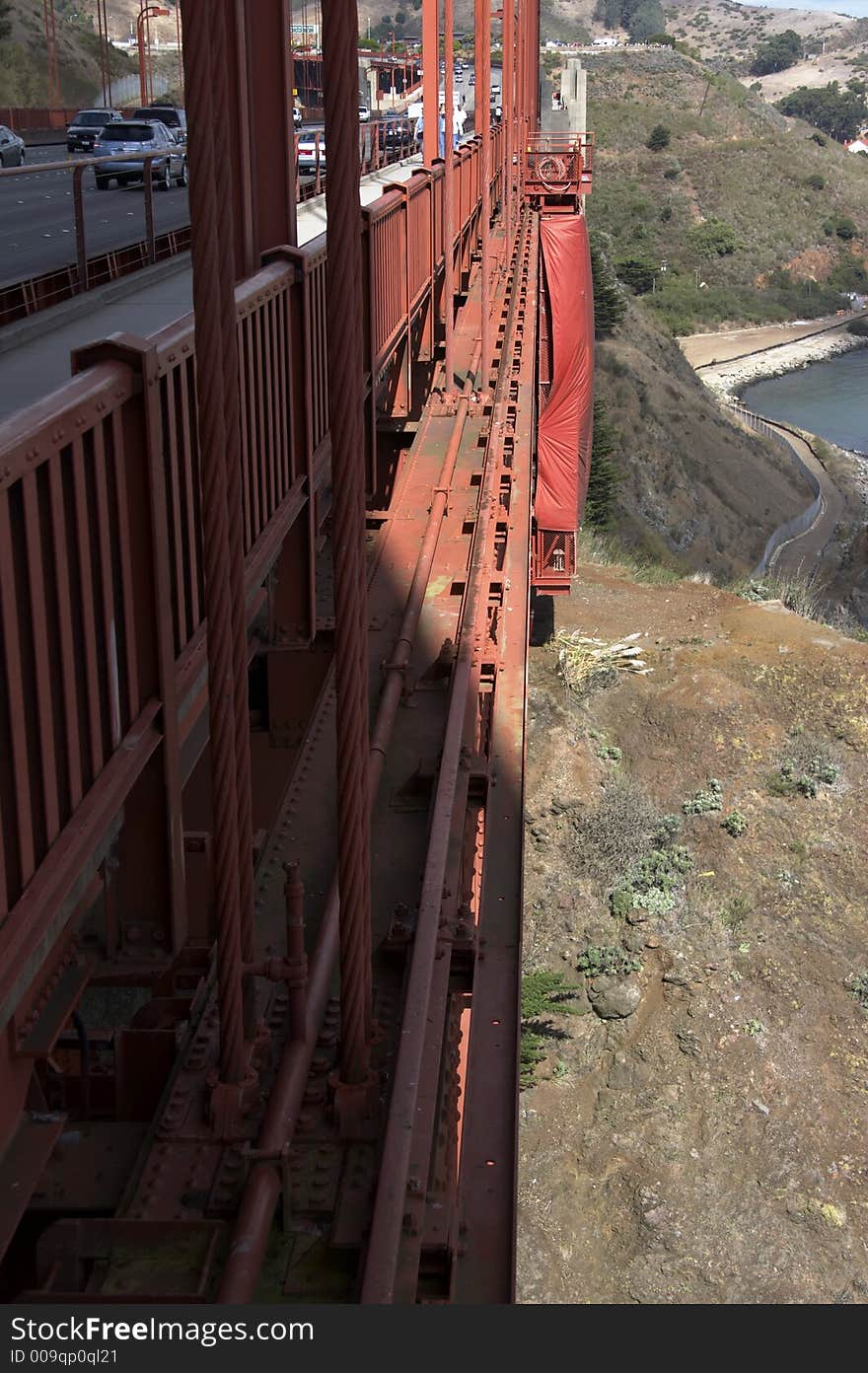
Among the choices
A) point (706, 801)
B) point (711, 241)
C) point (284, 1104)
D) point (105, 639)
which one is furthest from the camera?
point (711, 241)

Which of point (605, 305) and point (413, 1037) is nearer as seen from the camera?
point (413, 1037)

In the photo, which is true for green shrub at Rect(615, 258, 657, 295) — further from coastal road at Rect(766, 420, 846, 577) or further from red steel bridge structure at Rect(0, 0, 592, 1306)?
red steel bridge structure at Rect(0, 0, 592, 1306)

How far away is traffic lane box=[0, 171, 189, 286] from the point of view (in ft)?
43.3

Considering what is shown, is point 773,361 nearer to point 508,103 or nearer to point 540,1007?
point 508,103

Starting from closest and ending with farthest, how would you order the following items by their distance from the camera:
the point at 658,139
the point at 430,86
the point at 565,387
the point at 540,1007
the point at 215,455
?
the point at 215,455 → the point at 540,1007 → the point at 430,86 → the point at 565,387 → the point at 658,139

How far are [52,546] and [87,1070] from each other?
7.58 feet

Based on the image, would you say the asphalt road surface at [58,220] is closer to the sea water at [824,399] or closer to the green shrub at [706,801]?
the green shrub at [706,801]

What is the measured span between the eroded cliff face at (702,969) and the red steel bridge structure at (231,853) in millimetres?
9531

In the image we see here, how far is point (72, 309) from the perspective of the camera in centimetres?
841

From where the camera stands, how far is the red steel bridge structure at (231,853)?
2.78 m

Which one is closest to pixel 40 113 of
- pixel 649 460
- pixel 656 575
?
pixel 649 460

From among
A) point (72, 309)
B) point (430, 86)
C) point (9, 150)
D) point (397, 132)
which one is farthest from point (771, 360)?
point (72, 309)

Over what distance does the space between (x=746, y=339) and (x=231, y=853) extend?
3690 inches

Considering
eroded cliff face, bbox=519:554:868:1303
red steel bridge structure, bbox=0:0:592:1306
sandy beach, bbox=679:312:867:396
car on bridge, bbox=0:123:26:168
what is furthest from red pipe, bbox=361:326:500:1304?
sandy beach, bbox=679:312:867:396
